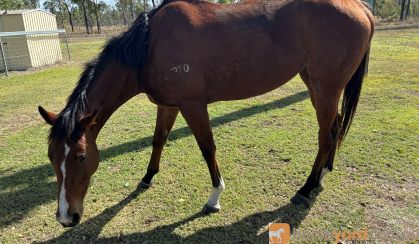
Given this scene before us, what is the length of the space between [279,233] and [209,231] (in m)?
1.07

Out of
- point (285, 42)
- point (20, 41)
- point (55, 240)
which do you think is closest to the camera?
point (55, 240)

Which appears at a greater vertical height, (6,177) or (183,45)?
(183,45)

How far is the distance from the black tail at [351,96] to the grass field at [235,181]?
56 cm

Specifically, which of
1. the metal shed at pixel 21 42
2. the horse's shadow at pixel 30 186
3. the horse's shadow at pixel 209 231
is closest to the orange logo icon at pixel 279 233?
the horse's shadow at pixel 209 231

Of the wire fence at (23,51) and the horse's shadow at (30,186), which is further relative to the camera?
the wire fence at (23,51)

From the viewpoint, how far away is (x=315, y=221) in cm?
282

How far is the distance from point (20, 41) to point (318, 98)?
44.0ft

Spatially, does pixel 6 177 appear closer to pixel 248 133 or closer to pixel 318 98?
pixel 248 133

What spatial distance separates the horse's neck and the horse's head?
11.4 inches

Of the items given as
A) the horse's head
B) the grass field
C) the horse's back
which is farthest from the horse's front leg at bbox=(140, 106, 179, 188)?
the horse's head

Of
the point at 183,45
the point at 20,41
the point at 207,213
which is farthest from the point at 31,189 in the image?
the point at 20,41

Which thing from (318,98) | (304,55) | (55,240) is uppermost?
(304,55)

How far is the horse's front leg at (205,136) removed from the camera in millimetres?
2859

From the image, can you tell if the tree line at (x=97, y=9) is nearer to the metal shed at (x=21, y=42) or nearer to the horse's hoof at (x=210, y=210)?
the metal shed at (x=21, y=42)
